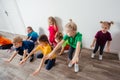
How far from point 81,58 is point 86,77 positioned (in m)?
0.48

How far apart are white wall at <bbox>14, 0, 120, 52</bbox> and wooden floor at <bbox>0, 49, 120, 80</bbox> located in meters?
0.31

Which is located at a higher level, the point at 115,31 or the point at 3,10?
the point at 3,10

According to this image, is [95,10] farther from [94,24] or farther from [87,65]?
[87,65]

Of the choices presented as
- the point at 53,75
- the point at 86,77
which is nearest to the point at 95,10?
the point at 86,77

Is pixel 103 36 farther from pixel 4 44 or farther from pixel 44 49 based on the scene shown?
pixel 4 44

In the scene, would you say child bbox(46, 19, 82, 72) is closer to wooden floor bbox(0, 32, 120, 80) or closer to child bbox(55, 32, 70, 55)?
wooden floor bbox(0, 32, 120, 80)

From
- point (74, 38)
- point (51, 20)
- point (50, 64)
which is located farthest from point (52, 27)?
point (74, 38)

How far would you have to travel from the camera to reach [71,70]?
2.18 meters

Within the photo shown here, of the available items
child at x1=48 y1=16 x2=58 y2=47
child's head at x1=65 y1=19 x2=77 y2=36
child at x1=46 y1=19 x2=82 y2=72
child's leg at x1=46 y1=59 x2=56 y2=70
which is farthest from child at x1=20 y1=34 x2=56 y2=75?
child at x1=48 y1=16 x2=58 y2=47

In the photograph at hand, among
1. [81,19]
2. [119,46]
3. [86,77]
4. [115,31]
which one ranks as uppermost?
[81,19]

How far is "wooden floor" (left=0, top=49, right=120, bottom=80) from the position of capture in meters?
2.01

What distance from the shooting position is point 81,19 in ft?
7.98

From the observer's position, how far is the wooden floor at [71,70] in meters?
2.01

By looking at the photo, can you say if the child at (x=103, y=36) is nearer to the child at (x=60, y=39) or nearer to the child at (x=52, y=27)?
the child at (x=60, y=39)
